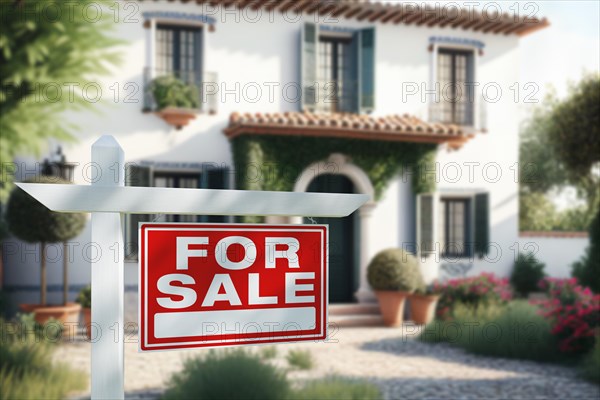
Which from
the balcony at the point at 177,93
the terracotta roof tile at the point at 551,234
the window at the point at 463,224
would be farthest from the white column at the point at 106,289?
the terracotta roof tile at the point at 551,234

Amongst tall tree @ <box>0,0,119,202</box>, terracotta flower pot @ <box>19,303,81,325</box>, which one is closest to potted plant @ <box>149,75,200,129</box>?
tall tree @ <box>0,0,119,202</box>

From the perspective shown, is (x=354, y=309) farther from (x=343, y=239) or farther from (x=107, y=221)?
(x=107, y=221)

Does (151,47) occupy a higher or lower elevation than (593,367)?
higher

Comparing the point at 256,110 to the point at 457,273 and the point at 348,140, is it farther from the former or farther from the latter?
the point at 457,273

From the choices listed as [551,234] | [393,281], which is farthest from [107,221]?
[551,234]

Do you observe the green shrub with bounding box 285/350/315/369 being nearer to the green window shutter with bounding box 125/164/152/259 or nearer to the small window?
the green window shutter with bounding box 125/164/152/259

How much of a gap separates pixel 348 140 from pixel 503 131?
172 inches

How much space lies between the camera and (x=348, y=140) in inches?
570

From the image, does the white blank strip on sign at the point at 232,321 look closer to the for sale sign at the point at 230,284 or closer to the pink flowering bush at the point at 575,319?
the for sale sign at the point at 230,284

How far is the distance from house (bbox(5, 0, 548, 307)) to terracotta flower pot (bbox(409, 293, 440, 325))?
101 cm

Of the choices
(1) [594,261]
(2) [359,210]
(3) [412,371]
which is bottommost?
(3) [412,371]

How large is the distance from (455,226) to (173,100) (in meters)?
7.39

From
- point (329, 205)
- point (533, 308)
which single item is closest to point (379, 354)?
point (533, 308)

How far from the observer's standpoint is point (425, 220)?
14.8 m
